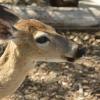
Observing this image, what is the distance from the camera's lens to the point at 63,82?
486 cm

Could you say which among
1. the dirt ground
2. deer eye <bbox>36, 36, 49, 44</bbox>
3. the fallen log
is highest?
deer eye <bbox>36, 36, 49, 44</bbox>

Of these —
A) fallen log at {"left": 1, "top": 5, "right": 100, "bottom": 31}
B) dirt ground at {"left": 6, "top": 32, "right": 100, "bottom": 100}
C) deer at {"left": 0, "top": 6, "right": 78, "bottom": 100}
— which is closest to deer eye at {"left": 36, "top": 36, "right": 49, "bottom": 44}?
deer at {"left": 0, "top": 6, "right": 78, "bottom": 100}

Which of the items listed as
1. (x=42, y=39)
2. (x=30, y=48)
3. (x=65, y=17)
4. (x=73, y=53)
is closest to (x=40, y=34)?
(x=42, y=39)

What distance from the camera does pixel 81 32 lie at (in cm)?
603

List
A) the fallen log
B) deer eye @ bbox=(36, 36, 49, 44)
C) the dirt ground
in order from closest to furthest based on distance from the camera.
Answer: deer eye @ bbox=(36, 36, 49, 44), the dirt ground, the fallen log

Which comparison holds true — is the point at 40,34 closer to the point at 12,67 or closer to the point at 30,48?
the point at 30,48

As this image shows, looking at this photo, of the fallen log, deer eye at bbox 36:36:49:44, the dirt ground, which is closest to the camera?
deer eye at bbox 36:36:49:44

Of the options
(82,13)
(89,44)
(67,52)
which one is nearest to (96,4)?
(82,13)

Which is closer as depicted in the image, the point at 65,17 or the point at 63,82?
the point at 63,82

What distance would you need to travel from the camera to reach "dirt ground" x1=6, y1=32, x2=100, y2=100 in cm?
462

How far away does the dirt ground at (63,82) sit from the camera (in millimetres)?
4621

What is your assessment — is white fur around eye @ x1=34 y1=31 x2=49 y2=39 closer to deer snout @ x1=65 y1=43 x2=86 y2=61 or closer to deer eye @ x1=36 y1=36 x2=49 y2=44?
deer eye @ x1=36 y1=36 x2=49 y2=44

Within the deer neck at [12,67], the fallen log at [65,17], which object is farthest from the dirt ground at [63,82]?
the deer neck at [12,67]

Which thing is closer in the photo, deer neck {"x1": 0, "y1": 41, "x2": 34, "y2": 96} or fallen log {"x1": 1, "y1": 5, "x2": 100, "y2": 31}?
deer neck {"x1": 0, "y1": 41, "x2": 34, "y2": 96}
